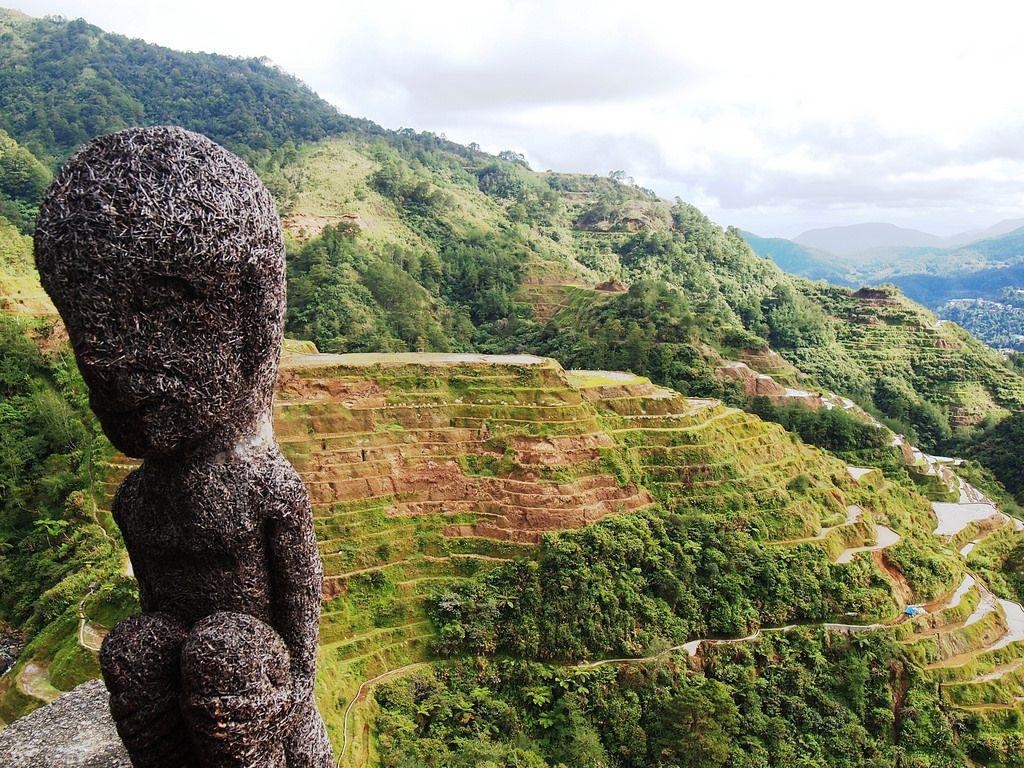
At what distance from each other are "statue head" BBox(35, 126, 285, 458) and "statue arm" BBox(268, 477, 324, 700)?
0.73 metres

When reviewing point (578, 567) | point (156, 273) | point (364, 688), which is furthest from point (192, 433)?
point (578, 567)

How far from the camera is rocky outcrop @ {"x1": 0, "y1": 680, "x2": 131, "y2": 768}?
6.66 m

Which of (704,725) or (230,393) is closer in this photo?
(230,393)

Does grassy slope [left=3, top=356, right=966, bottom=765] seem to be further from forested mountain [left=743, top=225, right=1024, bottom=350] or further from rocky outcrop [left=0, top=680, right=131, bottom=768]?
forested mountain [left=743, top=225, right=1024, bottom=350]

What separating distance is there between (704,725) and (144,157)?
532 inches

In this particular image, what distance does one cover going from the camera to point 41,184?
111ft

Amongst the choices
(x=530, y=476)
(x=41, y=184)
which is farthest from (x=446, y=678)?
(x=41, y=184)

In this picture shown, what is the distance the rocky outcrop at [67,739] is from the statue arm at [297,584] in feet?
12.7

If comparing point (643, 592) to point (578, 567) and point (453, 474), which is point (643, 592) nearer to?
point (578, 567)

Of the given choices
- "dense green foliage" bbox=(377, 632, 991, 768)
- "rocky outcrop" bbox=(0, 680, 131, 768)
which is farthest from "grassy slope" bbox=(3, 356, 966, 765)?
"rocky outcrop" bbox=(0, 680, 131, 768)

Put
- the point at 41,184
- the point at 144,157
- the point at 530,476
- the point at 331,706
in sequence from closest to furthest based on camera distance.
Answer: the point at 144,157, the point at 331,706, the point at 530,476, the point at 41,184

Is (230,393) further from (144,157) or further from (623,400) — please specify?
(623,400)

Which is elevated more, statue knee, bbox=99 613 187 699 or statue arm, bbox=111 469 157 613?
statue arm, bbox=111 469 157 613

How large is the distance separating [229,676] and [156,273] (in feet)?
6.65
